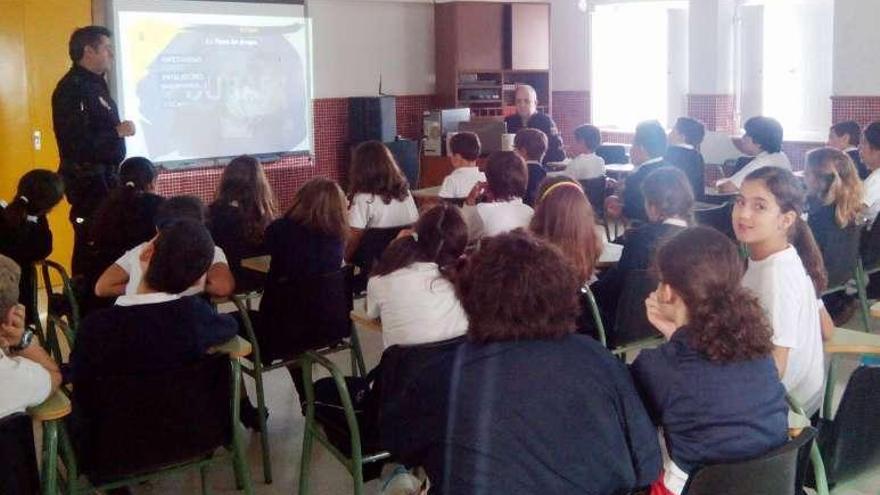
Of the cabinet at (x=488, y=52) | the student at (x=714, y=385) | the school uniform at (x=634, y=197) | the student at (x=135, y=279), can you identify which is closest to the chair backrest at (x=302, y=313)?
the student at (x=135, y=279)

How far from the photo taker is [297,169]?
895cm

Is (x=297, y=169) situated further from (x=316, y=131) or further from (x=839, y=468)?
(x=839, y=468)

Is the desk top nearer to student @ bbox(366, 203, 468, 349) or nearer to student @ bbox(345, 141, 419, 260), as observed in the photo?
student @ bbox(366, 203, 468, 349)

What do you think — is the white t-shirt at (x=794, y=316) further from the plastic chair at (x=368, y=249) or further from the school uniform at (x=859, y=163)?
the school uniform at (x=859, y=163)

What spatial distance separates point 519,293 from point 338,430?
1.17 m

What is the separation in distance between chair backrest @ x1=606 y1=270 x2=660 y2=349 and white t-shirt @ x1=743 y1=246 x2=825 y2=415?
0.92 meters

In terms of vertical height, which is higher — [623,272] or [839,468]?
[623,272]

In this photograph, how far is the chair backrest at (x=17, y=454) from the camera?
2107 millimetres

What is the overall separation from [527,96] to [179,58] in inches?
123

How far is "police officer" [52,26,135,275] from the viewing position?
5.01 metres

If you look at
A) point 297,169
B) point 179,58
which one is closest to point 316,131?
point 297,169

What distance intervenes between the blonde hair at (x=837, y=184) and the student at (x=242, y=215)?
9.15ft

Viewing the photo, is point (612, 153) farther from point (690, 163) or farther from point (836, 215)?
point (836, 215)

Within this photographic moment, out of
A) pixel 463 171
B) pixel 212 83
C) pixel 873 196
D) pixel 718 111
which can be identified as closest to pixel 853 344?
pixel 873 196
